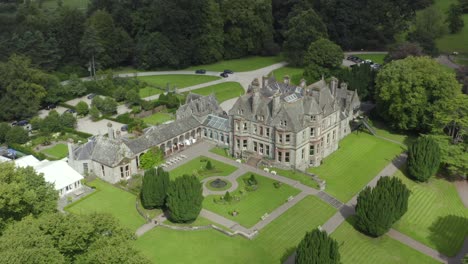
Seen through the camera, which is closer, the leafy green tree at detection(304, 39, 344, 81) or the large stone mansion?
the large stone mansion

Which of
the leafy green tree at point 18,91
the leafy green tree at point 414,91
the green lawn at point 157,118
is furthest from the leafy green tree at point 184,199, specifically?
the leafy green tree at point 18,91

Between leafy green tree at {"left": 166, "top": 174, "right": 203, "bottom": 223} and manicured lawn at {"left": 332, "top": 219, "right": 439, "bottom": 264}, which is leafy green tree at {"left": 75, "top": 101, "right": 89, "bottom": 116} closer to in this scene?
leafy green tree at {"left": 166, "top": 174, "right": 203, "bottom": 223}

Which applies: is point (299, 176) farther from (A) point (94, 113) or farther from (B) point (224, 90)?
(A) point (94, 113)

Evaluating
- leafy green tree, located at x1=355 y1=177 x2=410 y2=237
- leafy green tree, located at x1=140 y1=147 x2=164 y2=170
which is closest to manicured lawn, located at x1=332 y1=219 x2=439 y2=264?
leafy green tree, located at x1=355 y1=177 x2=410 y2=237

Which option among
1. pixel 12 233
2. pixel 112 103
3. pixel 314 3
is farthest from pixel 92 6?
pixel 12 233

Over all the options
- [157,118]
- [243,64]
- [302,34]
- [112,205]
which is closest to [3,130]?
[157,118]

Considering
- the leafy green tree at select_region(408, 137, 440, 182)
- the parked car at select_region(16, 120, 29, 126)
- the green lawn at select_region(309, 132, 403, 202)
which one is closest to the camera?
the green lawn at select_region(309, 132, 403, 202)

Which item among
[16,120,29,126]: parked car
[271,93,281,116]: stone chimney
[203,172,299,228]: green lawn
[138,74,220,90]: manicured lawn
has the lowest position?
[203,172,299,228]: green lawn
